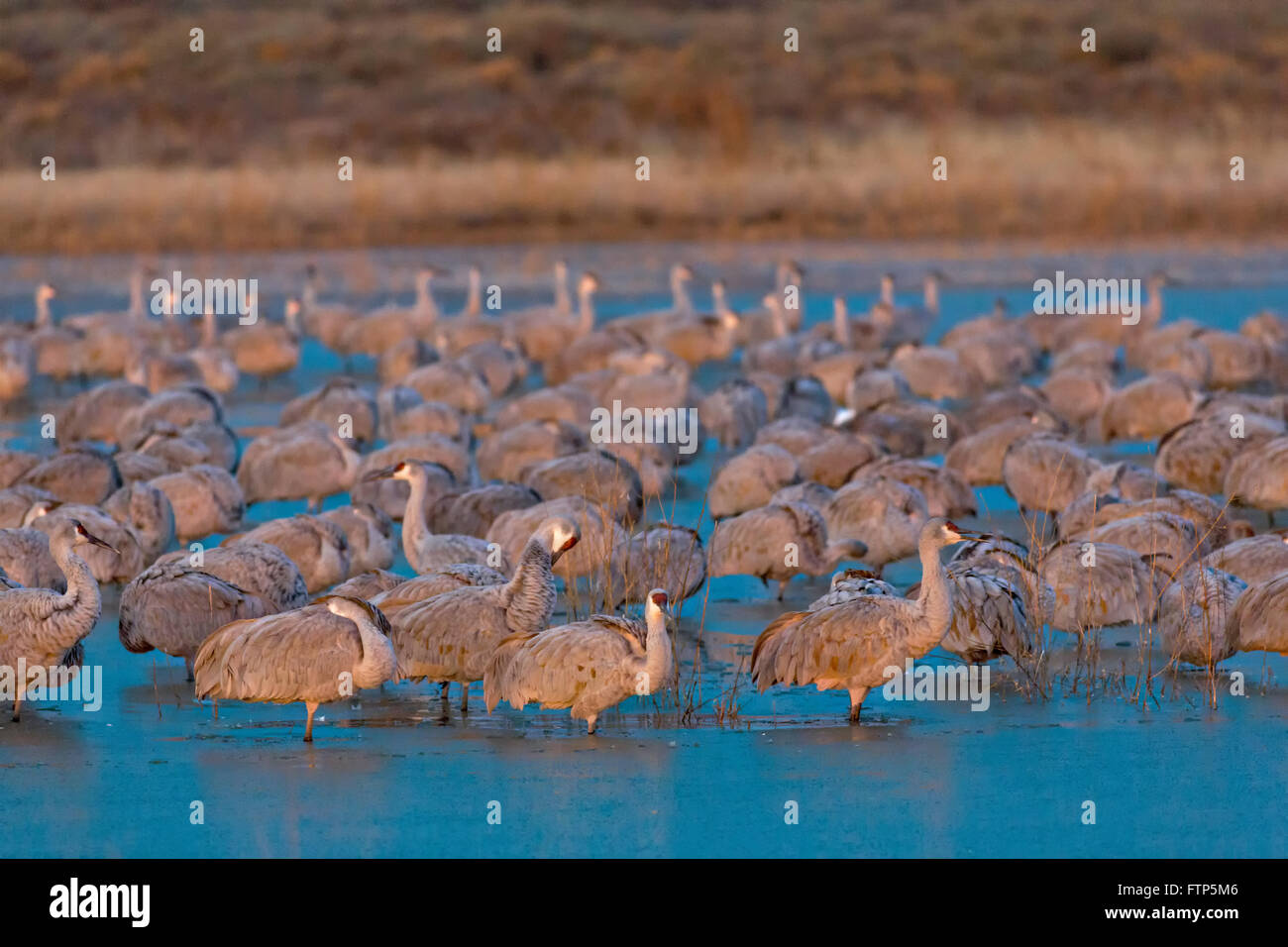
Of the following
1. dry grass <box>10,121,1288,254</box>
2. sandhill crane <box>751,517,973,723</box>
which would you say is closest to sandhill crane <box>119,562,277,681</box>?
sandhill crane <box>751,517,973,723</box>

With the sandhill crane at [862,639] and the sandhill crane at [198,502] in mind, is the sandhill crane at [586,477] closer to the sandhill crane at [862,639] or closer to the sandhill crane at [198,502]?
the sandhill crane at [198,502]

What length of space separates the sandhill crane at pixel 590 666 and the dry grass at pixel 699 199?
30.4 meters

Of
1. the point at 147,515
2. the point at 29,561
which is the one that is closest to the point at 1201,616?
the point at 29,561

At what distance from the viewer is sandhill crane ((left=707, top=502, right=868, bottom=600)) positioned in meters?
11.8

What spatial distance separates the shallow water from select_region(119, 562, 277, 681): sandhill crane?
27 cm

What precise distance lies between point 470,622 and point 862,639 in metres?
1.76

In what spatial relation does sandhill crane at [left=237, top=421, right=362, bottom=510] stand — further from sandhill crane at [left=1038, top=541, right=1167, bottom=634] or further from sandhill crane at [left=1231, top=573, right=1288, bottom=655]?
sandhill crane at [left=1231, top=573, right=1288, bottom=655]

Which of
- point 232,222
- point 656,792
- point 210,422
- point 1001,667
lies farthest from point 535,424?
point 232,222

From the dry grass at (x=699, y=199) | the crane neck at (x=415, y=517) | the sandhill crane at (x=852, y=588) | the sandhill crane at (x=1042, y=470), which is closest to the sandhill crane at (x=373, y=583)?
the crane neck at (x=415, y=517)

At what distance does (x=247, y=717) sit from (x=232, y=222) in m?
32.7

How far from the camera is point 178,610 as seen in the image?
985 centimetres
